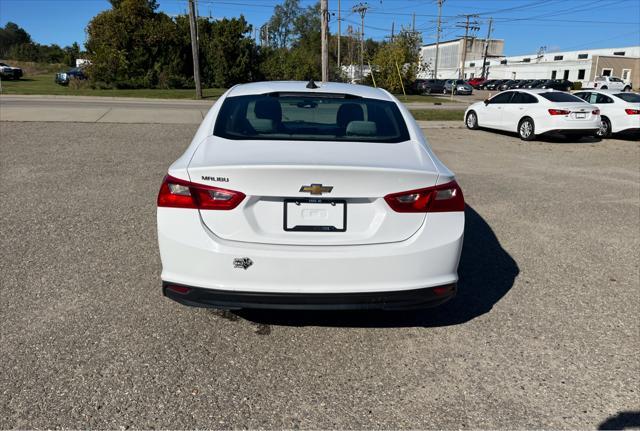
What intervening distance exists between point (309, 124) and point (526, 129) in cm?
1247

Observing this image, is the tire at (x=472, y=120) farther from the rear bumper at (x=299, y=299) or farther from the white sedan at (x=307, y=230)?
the rear bumper at (x=299, y=299)

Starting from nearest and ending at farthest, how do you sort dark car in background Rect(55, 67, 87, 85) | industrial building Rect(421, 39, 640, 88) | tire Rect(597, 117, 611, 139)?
1. tire Rect(597, 117, 611, 139)
2. dark car in background Rect(55, 67, 87, 85)
3. industrial building Rect(421, 39, 640, 88)

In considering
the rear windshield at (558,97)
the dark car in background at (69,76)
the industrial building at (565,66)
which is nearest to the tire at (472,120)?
the rear windshield at (558,97)

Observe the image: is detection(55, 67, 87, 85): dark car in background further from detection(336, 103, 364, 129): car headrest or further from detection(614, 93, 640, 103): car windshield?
detection(336, 103, 364, 129): car headrest

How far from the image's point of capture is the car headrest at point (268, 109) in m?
3.70

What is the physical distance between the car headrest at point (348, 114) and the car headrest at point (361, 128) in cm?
13

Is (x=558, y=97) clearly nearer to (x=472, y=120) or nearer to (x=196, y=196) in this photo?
(x=472, y=120)

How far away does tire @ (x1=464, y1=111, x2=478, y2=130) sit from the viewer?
1702 centimetres

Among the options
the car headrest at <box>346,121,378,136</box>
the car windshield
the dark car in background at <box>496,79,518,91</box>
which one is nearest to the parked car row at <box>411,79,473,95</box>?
the dark car in background at <box>496,79,518,91</box>

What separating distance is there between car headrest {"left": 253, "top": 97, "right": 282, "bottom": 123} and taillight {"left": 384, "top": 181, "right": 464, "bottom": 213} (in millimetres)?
1264

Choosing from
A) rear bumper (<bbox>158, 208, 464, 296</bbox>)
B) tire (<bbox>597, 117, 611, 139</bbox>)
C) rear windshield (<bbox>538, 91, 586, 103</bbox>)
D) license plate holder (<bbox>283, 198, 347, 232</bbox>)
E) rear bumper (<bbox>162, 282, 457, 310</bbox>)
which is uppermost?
rear windshield (<bbox>538, 91, 586, 103</bbox>)

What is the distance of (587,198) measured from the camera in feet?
24.4

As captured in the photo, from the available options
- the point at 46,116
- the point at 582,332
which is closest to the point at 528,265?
the point at 582,332

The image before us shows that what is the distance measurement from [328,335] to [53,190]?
517 centimetres
